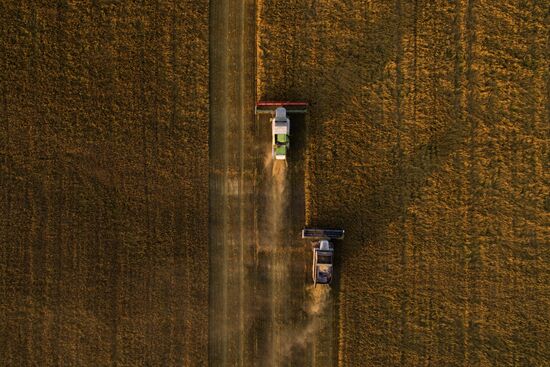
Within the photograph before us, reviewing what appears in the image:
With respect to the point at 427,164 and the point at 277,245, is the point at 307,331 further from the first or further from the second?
the point at 427,164

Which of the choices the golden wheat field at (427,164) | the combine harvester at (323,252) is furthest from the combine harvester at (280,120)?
the combine harvester at (323,252)

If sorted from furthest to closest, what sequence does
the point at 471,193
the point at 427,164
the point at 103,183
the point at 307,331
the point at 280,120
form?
the point at 103,183 → the point at 307,331 → the point at 427,164 → the point at 471,193 → the point at 280,120

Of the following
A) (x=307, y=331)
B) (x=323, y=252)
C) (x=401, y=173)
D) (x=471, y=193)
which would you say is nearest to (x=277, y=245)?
(x=323, y=252)

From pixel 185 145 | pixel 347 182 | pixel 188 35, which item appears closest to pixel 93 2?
pixel 188 35

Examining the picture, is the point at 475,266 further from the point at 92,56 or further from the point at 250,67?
the point at 92,56

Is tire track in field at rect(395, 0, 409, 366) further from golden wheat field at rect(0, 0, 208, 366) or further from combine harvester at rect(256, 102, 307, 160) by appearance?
golden wheat field at rect(0, 0, 208, 366)

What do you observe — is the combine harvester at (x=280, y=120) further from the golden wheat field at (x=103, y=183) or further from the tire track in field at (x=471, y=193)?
the tire track in field at (x=471, y=193)
